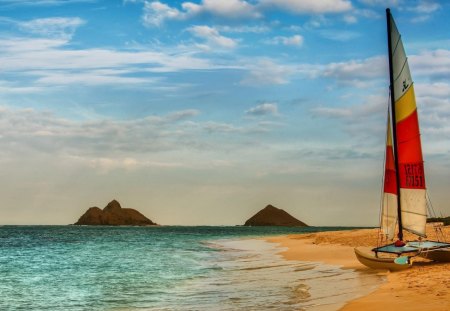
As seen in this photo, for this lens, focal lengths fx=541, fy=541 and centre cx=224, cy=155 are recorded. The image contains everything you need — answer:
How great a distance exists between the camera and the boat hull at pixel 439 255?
24045 millimetres

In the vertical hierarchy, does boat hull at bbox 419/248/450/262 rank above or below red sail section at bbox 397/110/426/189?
below

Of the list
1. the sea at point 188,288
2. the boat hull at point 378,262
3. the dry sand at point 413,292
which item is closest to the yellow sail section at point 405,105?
the boat hull at point 378,262

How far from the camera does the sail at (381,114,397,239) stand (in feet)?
88.3

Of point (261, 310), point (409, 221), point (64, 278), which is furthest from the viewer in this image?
point (64, 278)

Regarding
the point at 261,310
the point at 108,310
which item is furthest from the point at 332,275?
the point at 108,310

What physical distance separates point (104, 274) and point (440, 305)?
23.4 metres

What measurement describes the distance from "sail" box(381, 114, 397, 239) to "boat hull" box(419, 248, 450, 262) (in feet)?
9.33

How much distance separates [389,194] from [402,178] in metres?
1.05

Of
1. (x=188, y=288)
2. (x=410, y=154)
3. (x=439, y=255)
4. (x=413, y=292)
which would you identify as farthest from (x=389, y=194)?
(x=188, y=288)

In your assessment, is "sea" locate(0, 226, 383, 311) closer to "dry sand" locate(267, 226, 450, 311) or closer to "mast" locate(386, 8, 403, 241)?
"dry sand" locate(267, 226, 450, 311)

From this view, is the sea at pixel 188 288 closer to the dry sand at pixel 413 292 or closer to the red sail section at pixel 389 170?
the dry sand at pixel 413 292

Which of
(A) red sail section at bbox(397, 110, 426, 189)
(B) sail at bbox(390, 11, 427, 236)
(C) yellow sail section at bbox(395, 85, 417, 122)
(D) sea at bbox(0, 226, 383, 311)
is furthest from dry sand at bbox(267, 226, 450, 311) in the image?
(C) yellow sail section at bbox(395, 85, 417, 122)

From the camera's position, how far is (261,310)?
1728cm

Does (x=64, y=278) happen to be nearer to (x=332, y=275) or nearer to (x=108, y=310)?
(x=108, y=310)
